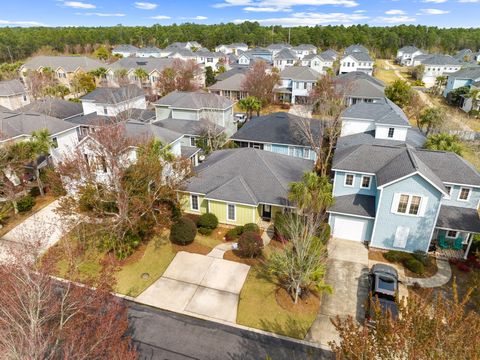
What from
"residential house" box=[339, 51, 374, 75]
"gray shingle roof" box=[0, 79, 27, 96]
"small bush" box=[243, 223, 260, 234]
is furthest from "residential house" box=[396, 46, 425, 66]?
"gray shingle roof" box=[0, 79, 27, 96]

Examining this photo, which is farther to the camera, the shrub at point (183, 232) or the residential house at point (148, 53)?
the residential house at point (148, 53)

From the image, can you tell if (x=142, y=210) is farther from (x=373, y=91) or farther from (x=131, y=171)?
(x=373, y=91)

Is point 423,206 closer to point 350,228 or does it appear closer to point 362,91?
point 350,228

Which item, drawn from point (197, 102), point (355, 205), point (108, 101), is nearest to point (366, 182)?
Answer: point (355, 205)

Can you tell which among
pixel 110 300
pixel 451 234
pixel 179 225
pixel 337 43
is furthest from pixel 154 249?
pixel 337 43

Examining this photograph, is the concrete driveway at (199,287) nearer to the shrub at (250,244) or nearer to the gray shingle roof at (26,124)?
the shrub at (250,244)

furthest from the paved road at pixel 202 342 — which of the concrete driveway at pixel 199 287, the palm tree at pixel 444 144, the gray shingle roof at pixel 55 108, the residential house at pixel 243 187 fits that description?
the gray shingle roof at pixel 55 108

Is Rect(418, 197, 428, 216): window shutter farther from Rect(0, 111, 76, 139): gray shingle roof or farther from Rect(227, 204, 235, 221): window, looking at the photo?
Rect(0, 111, 76, 139): gray shingle roof
